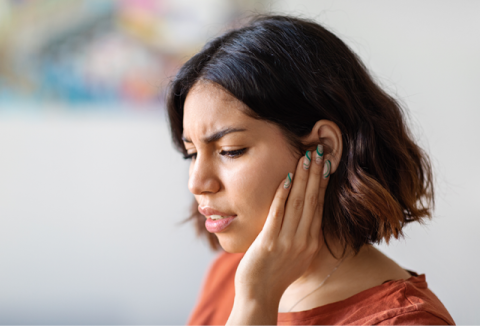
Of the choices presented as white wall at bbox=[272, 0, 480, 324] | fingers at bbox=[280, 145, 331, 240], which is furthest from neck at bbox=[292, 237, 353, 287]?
white wall at bbox=[272, 0, 480, 324]

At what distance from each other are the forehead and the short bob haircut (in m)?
0.02

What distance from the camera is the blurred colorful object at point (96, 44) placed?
6.53ft

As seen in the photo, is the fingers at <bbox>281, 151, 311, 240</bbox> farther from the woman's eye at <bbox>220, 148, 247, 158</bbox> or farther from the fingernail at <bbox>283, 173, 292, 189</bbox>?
the woman's eye at <bbox>220, 148, 247, 158</bbox>

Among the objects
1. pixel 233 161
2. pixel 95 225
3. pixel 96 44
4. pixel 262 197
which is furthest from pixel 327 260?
pixel 96 44

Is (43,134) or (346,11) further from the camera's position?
(43,134)

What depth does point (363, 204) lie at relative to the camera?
0.92 m

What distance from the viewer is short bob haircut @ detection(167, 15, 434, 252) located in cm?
90

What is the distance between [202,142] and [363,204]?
41 centimetres

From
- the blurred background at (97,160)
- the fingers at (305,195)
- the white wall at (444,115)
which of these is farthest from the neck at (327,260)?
the blurred background at (97,160)

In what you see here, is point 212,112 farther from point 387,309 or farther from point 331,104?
point 387,309

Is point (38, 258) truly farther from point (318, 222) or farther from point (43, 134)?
point (318, 222)

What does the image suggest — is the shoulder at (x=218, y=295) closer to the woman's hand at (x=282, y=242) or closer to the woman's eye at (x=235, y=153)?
the woman's hand at (x=282, y=242)

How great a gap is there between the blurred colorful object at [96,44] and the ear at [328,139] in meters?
1.25

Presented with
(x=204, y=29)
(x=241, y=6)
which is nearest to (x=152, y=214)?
(x=204, y=29)
